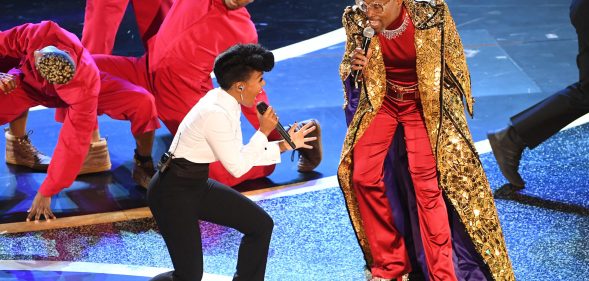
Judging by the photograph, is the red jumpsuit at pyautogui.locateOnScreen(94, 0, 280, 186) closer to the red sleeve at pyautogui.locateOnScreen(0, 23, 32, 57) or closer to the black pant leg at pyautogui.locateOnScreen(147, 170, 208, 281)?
the red sleeve at pyautogui.locateOnScreen(0, 23, 32, 57)

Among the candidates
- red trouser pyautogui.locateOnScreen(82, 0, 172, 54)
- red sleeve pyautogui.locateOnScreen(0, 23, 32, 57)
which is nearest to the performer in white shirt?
red sleeve pyautogui.locateOnScreen(0, 23, 32, 57)

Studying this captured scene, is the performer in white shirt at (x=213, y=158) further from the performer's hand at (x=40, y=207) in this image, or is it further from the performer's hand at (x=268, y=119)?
the performer's hand at (x=40, y=207)

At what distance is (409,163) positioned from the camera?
463cm

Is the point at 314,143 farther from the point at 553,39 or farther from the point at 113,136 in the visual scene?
the point at 553,39

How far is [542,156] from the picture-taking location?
6316 millimetres

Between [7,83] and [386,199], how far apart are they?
2142 millimetres

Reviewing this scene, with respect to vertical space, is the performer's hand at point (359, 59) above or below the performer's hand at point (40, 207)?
above

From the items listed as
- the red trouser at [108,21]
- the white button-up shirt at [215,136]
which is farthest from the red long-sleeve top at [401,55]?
the red trouser at [108,21]

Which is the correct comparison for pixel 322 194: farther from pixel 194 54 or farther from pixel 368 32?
pixel 368 32

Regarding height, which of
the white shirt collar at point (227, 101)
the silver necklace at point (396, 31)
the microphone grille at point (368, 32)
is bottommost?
the white shirt collar at point (227, 101)

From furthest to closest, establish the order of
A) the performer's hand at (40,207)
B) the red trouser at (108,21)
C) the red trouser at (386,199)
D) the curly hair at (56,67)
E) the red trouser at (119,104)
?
the red trouser at (108,21), the red trouser at (119,104), the performer's hand at (40,207), the curly hair at (56,67), the red trouser at (386,199)

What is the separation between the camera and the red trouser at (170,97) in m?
5.94

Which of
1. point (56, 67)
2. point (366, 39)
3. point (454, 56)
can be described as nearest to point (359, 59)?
point (366, 39)

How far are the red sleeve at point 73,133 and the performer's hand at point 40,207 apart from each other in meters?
0.09
